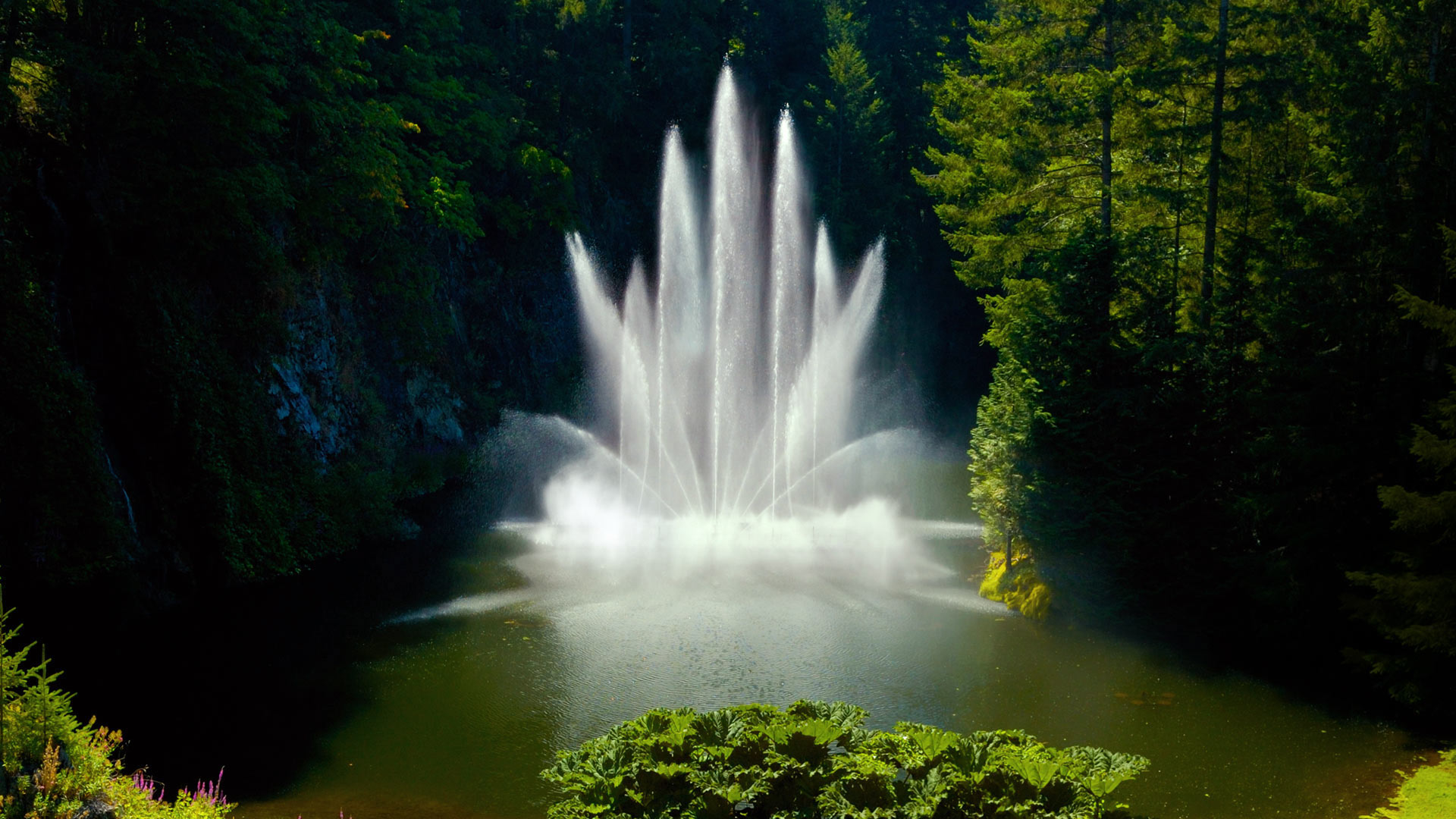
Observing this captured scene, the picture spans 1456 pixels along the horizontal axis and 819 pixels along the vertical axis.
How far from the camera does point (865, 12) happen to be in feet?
170

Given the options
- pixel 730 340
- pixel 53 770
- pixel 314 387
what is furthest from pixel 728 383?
pixel 53 770

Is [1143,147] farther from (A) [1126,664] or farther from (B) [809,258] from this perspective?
(B) [809,258]

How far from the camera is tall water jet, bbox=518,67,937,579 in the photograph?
70.9 ft

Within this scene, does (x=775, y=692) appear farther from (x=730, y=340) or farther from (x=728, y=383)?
(x=730, y=340)

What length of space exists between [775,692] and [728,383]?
25.3m

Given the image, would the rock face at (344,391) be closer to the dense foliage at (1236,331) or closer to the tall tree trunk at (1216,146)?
the dense foliage at (1236,331)

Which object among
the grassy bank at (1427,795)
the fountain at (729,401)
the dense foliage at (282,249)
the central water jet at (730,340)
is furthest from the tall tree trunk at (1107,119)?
the dense foliage at (282,249)

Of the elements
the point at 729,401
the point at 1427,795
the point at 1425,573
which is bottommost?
the point at 1427,795

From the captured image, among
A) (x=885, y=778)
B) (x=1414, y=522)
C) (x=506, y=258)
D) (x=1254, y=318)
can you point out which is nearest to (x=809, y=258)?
(x=506, y=258)

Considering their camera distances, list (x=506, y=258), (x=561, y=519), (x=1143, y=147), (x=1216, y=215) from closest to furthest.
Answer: (x=1216, y=215) → (x=1143, y=147) → (x=561, y=519) → (x=506, y=258)

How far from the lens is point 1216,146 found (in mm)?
17484

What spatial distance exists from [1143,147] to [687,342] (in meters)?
18.4

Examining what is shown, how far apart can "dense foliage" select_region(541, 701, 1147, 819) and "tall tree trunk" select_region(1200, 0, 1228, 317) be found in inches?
494

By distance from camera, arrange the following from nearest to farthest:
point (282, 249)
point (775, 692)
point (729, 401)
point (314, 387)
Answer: point (775, 692) < point (282, 249) < point (314, 387) < point (729, 401)
